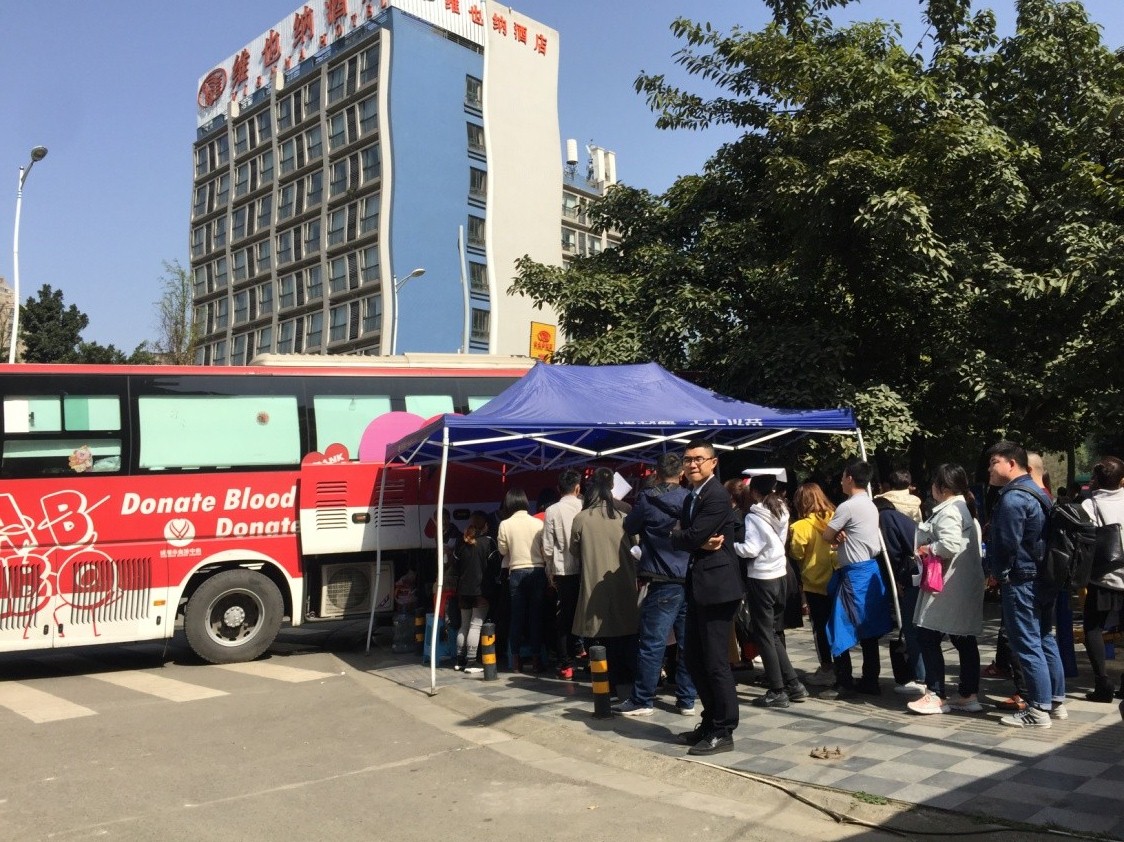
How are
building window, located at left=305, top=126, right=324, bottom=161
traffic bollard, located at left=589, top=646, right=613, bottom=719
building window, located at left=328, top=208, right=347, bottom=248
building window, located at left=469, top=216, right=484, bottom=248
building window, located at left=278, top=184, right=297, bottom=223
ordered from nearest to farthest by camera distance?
traffic bollard, located at left=589, top=646, right=613, bottom=719 < building window, located at left=469, top=216, right=484, bottom=248 < building window, located at left=328, top=208, right=347, bottom=248 < building window, located at left=305, top=126, right=324, bottom=161 < building window, located at left=278, top=184, right=297, bottom=223

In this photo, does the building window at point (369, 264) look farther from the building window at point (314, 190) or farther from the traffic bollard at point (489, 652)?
the traffic bollard at point (489, 652)

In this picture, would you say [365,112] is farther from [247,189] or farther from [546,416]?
[546,416]

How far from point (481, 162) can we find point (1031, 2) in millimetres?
41905

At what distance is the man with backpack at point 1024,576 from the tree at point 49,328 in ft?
133

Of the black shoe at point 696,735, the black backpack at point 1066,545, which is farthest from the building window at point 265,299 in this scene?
the black backpack at point 1066,545

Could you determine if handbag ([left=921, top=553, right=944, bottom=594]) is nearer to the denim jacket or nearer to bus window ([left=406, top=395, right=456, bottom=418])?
the denim jacket

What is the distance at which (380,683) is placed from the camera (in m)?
9.83

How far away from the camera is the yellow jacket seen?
815 cm

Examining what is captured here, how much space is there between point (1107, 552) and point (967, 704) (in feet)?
4.86

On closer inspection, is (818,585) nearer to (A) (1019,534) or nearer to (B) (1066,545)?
(A) (1019,534)

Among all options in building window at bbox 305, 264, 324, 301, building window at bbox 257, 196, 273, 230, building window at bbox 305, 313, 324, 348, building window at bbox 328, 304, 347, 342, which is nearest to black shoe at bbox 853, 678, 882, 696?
building window at bbox 328, 304, 347, 342

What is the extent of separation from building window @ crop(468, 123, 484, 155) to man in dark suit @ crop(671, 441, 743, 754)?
1968 inches

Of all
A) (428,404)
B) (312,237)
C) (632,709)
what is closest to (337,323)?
(312,237)

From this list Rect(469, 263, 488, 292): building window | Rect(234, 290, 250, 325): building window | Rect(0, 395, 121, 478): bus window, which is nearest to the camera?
Rect(0, 395, 121, 478): bus window
